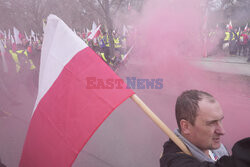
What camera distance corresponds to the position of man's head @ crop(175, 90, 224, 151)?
99 cm

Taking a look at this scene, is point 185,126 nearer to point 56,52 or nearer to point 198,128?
point 198,128

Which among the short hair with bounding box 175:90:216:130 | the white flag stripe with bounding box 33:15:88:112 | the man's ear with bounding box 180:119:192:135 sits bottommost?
the man's ear with bounding box 180:119:192:135

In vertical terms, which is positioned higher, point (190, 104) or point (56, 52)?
point (56, 52)

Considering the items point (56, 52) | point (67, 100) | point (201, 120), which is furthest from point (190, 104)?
point (56, 52)

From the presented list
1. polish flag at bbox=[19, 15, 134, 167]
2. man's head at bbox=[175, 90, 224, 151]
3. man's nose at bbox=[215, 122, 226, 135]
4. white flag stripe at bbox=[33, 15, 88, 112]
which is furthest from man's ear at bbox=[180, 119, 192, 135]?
white flag stripe at bbox=[33, 15, 88, 112]

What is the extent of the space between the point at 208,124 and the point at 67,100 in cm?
90

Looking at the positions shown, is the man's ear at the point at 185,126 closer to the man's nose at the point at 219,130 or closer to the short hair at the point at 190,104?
the short hair at the point at 190,104

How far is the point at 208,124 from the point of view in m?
0.99

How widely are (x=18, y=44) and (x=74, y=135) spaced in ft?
31.2

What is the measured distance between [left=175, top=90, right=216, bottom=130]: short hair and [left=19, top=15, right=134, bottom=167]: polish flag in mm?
329

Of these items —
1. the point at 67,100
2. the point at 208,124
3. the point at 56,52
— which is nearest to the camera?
the point at 208,124

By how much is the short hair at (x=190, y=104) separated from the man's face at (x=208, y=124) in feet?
0.07

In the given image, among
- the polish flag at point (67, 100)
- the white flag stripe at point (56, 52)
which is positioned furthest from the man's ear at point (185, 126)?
the white flag stripe at point (56, 52)

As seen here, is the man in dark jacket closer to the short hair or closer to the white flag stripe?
the short hair
